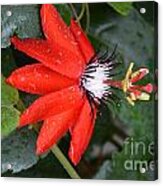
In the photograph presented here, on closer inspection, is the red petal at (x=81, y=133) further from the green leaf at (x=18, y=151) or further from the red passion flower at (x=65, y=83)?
the green leaf at (x=18, y=151)

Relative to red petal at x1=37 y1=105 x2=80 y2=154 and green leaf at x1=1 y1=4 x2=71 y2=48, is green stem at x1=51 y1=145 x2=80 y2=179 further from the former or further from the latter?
green leaf at x1=1 y1=4 x2=71 y2=48

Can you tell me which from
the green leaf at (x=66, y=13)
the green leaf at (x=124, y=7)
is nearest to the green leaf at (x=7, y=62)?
the green leaf at (x=66, y=13)

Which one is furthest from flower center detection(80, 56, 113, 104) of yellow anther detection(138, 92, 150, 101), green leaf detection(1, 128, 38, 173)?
green leaf detection(1, 128, 38, 173)

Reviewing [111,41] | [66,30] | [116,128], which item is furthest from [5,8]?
[116,128]

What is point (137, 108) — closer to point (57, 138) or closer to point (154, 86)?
point (154, 86)

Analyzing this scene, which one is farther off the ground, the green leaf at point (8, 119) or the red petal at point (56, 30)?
the red petal at point (56, 30)

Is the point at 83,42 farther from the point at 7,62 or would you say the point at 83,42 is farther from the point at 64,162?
the point at 64,162

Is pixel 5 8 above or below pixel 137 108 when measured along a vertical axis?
above
